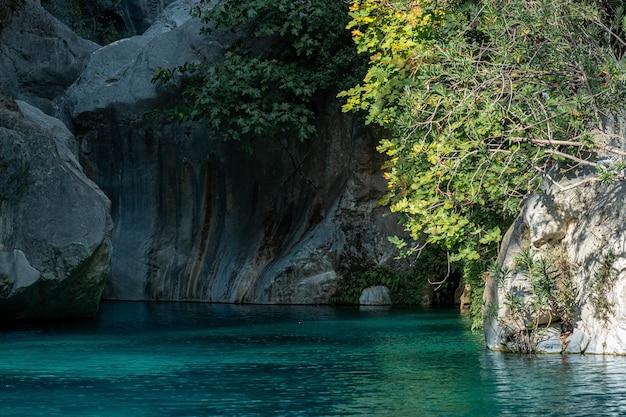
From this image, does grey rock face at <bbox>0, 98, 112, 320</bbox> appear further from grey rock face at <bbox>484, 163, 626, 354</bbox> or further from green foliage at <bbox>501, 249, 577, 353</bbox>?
green foliage at <bbox>501, 249, 577, 353</bbox>

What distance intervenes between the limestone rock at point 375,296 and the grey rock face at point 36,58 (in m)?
10.8

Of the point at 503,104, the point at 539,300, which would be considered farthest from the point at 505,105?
the point at 539,300

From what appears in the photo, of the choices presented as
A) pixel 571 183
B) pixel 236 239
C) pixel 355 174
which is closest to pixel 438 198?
pixel 571 183

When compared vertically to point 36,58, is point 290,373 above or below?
below

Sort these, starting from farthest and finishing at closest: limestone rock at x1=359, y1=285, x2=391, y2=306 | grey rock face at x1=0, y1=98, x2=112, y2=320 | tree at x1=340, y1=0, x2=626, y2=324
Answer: limestone rock at x1=359, y1=285, x2=391, y2=306 → grey rock face at x1=0, y1=98, x2=112, y2=320 → tree at x1=340, y1=0, x2=626, y2=324

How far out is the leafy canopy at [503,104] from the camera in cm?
1352

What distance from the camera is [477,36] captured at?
17094 millimetres

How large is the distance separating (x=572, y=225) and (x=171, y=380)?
5527 mm

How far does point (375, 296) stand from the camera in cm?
2650

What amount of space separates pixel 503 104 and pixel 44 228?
34.4 ft

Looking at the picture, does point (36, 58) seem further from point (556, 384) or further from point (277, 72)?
point (556, 384)

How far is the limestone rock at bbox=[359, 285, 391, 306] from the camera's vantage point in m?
26.4

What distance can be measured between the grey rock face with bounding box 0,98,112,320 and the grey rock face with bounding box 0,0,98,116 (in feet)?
31.4

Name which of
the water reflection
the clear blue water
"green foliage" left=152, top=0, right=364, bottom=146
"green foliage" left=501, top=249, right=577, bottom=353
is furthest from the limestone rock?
the water reflection
